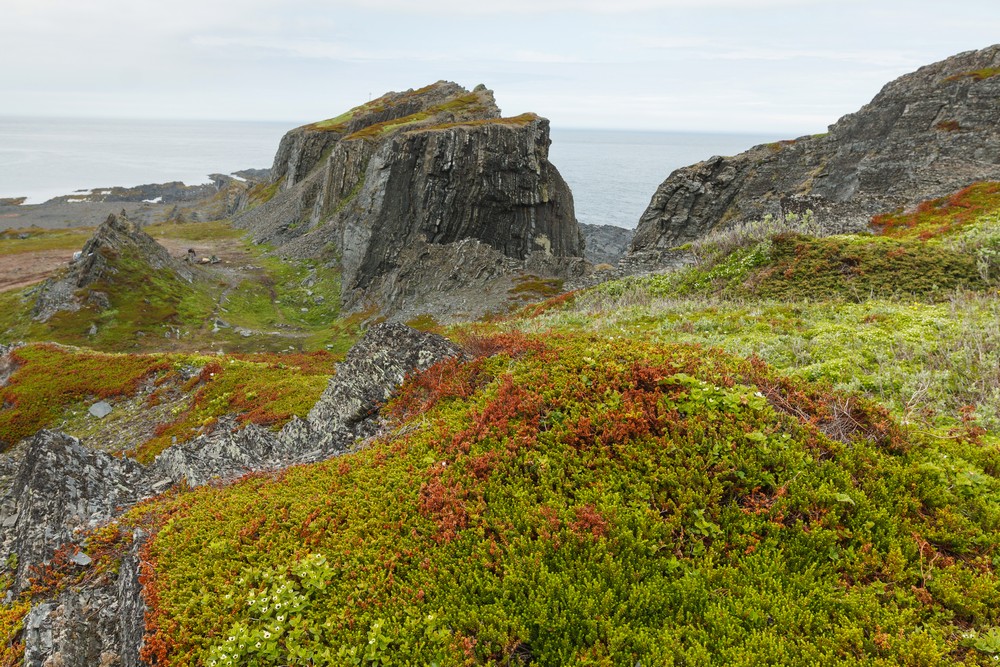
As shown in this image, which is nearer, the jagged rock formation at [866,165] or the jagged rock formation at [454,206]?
the jagged rock formation at [866,165]

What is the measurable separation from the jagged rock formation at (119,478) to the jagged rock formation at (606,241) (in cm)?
Result: 9465

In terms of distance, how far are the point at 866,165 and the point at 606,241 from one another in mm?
71487

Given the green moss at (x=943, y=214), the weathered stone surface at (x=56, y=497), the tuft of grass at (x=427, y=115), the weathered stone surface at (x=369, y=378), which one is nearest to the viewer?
the weathered stone surface at (x=56, y=497)

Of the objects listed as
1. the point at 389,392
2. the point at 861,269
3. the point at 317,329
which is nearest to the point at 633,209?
the point at 317,329

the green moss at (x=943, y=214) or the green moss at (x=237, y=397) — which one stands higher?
the green moss at (x=943, y=214)

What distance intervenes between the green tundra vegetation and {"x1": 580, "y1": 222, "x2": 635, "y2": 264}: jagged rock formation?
97812 millimetres

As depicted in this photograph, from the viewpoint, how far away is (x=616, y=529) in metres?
6.25

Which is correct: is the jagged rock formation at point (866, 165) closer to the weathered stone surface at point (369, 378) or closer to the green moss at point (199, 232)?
the weathered stone surface at point (369, 378)

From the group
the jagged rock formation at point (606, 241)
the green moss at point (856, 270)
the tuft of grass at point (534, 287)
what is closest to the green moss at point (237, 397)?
the green moss at point (856, 270)

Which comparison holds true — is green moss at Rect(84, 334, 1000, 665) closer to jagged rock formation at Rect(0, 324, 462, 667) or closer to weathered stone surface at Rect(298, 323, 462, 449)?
jagged rock formation at Rect(0, 324, 462, 667)

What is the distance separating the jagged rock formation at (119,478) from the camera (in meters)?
6.81

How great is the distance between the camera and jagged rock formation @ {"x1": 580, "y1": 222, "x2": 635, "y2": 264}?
4178 inches

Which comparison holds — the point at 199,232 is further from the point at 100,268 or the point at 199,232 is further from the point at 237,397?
the point at 237,397

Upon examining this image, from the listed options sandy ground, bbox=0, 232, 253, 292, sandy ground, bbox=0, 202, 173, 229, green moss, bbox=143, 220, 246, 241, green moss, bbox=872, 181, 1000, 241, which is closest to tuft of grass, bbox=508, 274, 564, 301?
green moss, bbox=872, 181, 1000, 241
